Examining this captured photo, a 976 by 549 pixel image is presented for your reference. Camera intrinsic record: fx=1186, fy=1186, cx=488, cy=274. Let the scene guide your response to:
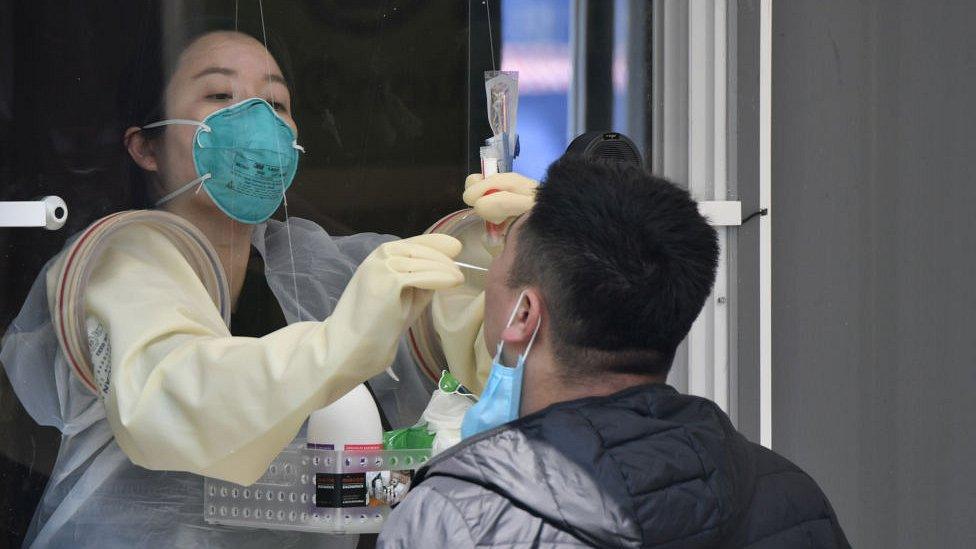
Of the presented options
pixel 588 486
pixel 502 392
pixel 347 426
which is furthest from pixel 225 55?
pixel 588 486

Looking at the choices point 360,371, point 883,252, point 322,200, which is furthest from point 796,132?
point 360,371

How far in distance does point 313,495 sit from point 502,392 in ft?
3.43

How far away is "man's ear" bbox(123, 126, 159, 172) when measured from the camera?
2.70 meters

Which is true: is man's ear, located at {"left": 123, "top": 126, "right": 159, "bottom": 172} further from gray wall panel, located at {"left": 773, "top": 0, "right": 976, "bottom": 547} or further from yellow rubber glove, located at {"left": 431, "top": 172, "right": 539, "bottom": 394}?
gray wall panel, located at {"left": 773, "top": 0, "right": 976, "bottom": 547}

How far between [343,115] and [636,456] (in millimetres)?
1629

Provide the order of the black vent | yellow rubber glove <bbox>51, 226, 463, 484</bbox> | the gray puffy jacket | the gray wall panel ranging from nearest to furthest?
1. the gray puffy jacket
2. yellow rubber glove <bbox>51, 226, 463, 484</bbox>
3. the black vent
4. the gray wall panel

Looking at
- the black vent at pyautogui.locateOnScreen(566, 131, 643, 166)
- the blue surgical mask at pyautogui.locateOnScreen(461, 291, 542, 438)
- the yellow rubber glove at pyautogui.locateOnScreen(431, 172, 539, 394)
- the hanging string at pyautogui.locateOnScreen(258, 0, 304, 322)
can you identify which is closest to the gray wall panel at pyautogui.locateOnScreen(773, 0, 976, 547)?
the black vent at pyautogui.locateOnScreen(566, 131, 643, 166)

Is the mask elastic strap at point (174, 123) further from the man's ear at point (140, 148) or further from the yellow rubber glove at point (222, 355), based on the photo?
the yellow rubber glove at point (222, 355)

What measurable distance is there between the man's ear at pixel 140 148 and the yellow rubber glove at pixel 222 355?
16cm

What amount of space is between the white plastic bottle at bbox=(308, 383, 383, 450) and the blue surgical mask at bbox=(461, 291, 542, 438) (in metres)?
0.90

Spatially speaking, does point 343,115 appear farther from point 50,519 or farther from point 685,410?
point 685,410

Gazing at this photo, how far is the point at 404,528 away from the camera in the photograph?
1612 millimetres

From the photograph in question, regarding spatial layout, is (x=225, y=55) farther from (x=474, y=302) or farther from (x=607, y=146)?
(x=607, y=146)

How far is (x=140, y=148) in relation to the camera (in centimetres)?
270
